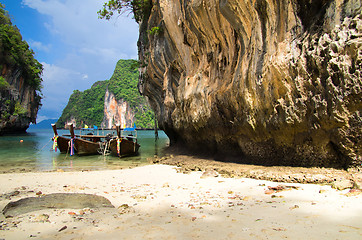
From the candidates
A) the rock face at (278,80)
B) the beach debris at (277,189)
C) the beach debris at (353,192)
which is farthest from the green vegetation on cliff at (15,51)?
the beach debris at (353,192)

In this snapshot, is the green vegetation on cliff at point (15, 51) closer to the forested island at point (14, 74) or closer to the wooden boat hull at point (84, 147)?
the forested island at point (14, 74)

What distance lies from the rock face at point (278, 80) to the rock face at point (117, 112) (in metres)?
77.3

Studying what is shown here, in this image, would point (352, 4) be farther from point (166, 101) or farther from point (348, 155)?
point (166, 101)

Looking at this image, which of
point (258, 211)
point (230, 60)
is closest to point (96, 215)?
point (258, 211)

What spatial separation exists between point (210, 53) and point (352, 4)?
5.88 metres

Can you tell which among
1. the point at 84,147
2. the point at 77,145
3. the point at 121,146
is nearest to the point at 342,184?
the point at 121,146

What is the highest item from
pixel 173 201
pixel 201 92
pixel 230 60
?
pixel 230 60

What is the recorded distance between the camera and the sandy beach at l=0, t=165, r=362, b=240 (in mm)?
2559

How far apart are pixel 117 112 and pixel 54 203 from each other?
3425 inches

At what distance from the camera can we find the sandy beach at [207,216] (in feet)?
8.39

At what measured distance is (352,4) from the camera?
5.19 meters

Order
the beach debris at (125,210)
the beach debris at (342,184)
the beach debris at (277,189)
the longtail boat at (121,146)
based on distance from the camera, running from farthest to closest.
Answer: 1. the longtail boat at (121,146)
2. the beach debris at (277,189)
3. the beach debris at (342,184)
4. the beach debris at (125,210)

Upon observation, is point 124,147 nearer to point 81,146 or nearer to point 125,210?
point 81,146

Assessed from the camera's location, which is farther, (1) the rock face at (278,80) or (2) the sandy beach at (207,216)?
(1) the rock face at (278,80)
